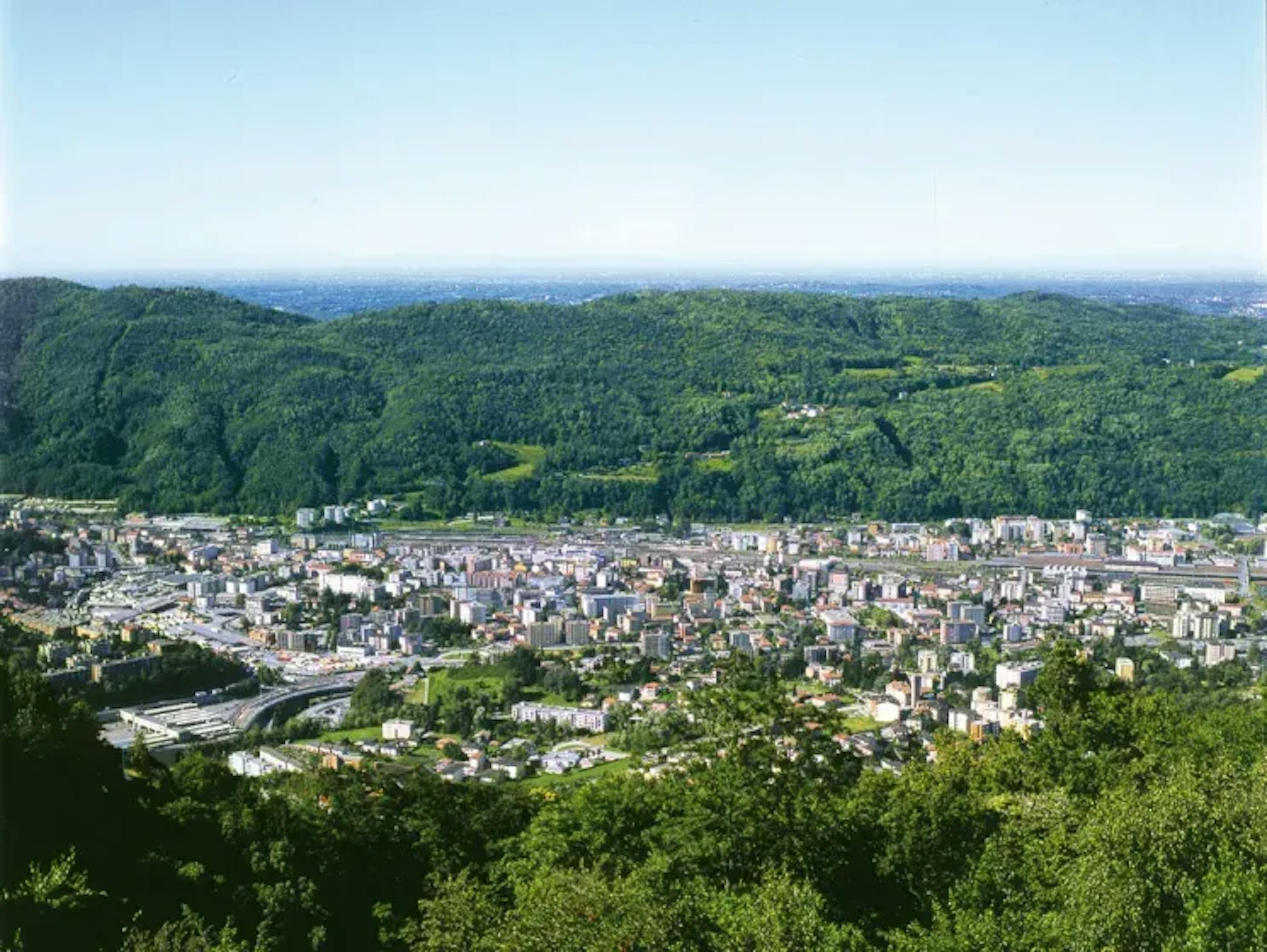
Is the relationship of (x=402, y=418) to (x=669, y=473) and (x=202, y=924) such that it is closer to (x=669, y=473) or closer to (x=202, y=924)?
(x=669, y=473)

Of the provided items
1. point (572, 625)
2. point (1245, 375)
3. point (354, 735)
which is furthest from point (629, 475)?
point (354, 735)

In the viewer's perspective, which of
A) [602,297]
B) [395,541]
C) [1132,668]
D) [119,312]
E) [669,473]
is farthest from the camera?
[602,297]

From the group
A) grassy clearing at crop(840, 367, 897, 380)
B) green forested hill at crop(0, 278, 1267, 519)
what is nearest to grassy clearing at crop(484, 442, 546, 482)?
green forested hill at crop(0, 278, 1267, 519)

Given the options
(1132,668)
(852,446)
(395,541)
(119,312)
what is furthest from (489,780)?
(119,312)

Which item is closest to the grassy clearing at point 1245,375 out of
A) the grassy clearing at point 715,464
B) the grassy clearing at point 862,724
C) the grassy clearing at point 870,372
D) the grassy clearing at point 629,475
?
the grassy clearing at point 870,372

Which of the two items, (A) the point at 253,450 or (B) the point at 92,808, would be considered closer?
(B) the point at 92,808

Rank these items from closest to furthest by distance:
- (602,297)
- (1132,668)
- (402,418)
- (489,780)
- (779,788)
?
(779,788) → (489,780) → (1132,668) → (402,418) → (602,297)

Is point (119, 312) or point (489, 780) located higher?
point (119, 312)

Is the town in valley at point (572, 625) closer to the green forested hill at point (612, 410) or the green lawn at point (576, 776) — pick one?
the green lawn at point (576, 776)

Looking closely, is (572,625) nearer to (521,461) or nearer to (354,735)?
(354,735)
